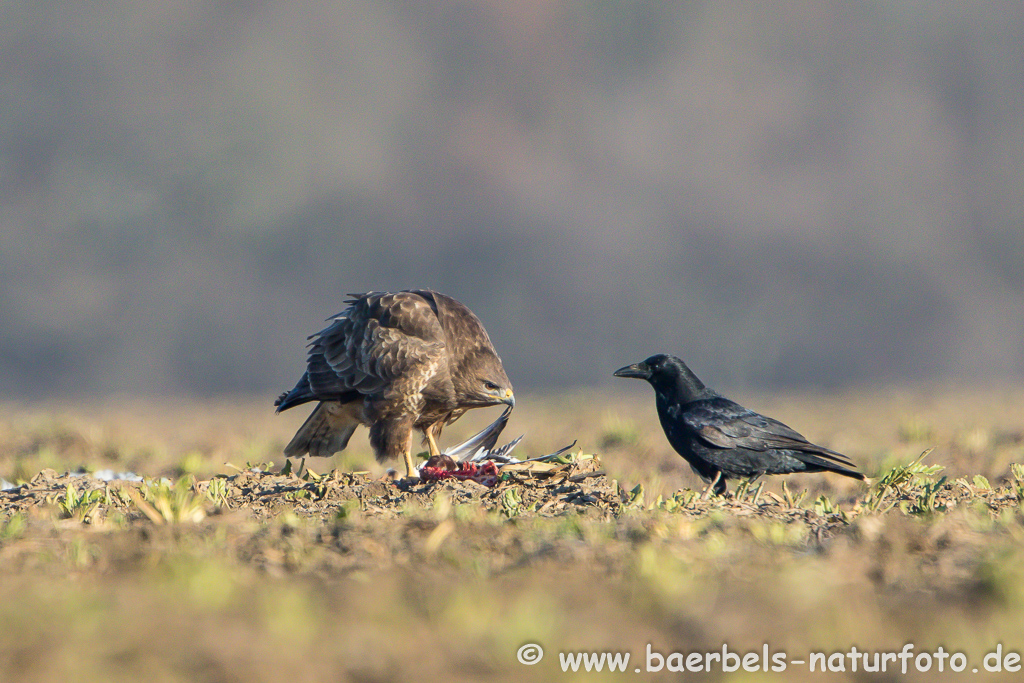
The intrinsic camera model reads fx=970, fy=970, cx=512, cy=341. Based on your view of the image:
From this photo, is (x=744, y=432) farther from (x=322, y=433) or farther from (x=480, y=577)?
(x=480, y=577)

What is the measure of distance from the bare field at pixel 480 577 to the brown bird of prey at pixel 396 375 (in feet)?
3.68

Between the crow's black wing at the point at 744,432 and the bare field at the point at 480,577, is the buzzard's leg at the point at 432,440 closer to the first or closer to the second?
the bare field at the point at 480,577

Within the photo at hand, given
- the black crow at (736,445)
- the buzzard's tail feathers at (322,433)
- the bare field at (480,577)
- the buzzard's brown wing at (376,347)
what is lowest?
the bare field at (480,577)

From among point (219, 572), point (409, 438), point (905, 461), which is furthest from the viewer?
point (905, 461)

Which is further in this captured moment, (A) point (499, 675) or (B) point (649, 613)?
(B) point (649, 613)

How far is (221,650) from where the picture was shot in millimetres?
2926

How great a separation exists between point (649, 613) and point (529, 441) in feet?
27.1

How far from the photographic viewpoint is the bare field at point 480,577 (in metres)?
2.97

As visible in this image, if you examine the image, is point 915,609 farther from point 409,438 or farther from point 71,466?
point 71,466

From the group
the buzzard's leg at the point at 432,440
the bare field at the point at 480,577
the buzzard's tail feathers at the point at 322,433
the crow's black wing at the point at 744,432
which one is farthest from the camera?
the buzzard's tail feathers at the point at 322,433

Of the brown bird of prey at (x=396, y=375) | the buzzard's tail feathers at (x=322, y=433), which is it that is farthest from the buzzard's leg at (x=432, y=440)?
the buzzard's tail feathers at (x=322, y=433)

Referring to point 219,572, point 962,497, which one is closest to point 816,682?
point 219,572

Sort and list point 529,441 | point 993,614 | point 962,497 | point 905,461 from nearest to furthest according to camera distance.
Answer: point 993,614
point 962,497
point 905,461
point 529,441

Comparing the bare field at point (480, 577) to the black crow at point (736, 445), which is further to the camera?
the black crow at point (736, 445)
